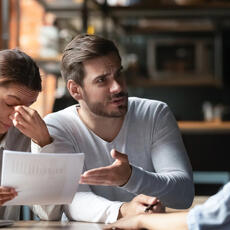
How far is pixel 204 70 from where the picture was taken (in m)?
6.91

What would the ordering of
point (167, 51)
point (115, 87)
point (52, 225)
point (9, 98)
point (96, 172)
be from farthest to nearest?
1. point (167, 51)
2. point (115, 87)
3. point (9, 98)
4. point (52, 225)
5. point (96, 172)

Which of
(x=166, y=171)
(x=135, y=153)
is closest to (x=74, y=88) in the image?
(x=135, y=153)

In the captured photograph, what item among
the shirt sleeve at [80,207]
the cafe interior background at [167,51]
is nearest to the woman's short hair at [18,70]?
the shirt sleeve at [80,207]

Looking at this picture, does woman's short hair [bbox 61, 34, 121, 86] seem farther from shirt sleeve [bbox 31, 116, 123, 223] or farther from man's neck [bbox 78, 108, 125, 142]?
shirt sleeve [bbox 31, 116, 123, 223]

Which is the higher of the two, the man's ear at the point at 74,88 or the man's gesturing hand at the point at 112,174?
the man's ear at the point at 74,88

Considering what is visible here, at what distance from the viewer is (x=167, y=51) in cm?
705

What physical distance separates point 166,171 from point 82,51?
0.50 m

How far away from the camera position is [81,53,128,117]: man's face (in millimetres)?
2107

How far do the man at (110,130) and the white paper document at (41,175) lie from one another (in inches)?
7.6

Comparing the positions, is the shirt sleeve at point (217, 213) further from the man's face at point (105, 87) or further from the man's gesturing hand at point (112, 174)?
the man's face at point (105, 87)

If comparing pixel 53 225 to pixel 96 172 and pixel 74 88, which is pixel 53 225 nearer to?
pixel 96 172

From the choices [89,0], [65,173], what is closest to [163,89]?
[89,0]

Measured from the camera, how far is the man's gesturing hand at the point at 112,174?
173 centimetres

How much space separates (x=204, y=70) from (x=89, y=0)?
282 centimetres
